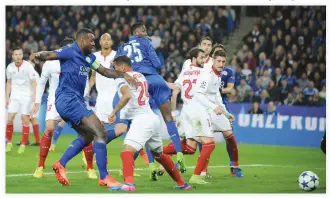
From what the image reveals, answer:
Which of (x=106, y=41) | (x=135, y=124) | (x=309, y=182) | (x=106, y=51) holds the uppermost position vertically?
(x=106, y=41)

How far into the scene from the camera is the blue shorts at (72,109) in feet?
33.1

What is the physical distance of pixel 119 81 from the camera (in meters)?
9.88

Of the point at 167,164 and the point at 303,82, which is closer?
the point at 167,164

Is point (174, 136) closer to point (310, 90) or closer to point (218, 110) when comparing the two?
point (218, 110)

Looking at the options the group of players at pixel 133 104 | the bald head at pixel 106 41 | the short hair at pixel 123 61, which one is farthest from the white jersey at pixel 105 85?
the short hair at pixel 123 61

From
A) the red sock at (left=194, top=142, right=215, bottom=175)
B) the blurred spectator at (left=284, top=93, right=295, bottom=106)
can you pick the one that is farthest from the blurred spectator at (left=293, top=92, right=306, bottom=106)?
the red sock at (left=194, top=142, right=215, bottom=175)

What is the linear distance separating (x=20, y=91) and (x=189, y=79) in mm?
6167

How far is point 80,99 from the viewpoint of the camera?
10.3m

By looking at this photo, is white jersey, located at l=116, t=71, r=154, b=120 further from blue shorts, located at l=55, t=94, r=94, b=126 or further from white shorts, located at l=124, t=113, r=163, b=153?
blue shorts, located at l=55, t=94, r=94, b=126

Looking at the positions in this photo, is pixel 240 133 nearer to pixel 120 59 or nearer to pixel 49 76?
pixel 49 76

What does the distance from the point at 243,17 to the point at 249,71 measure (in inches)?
216

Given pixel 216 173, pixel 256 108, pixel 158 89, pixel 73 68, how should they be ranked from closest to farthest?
pixel 73 68 < pixel 158 89 < pixel 216 173 < pixel 256 108

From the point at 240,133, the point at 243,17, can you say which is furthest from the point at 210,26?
the point at 240,133

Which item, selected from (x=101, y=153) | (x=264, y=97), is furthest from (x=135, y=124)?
(x=264, y=97)
